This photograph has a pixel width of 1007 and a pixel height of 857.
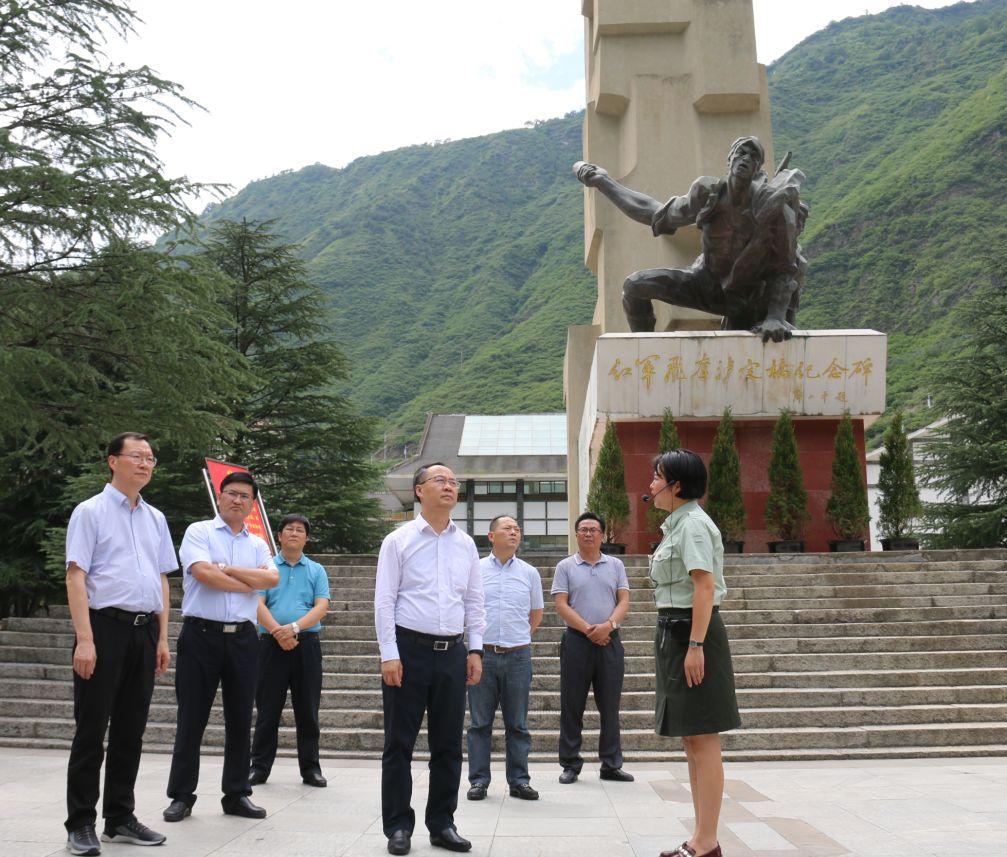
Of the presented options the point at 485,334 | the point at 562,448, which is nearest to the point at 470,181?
the point at 485,334

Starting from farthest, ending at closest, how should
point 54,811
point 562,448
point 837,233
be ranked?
point 837,233, point 562,448, point 54,811

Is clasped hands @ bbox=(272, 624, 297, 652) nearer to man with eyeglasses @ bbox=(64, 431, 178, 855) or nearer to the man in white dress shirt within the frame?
man with eyeglasses @ bbox=(64, 431, 178, 855)

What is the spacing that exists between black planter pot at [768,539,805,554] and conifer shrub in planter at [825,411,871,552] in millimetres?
388

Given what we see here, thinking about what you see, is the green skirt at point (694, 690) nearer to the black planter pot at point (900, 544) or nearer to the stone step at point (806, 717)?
the stone step at point (806, 717)

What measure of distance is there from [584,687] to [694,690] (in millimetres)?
2640

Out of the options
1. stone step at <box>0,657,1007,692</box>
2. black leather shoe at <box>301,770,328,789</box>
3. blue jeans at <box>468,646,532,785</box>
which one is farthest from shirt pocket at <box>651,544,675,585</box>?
stone step at <box>0,657,1007,692</box>

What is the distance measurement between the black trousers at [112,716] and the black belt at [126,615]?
0.02 metres

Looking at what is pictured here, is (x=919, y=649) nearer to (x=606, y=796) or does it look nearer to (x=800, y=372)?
(x=606, y=796)

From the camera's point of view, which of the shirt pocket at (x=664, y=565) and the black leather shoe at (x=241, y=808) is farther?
the black leather shoe at (x=241, y=808)

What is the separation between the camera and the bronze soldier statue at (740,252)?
542 inches

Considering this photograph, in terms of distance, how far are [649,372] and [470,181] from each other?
9439 centimetres

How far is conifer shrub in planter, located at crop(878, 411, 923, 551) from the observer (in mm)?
13109

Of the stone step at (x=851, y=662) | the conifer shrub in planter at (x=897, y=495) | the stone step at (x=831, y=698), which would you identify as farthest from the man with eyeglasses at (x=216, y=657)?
the conifer shrub in planter at (x=897, y=495)

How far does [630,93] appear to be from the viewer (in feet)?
61.0
